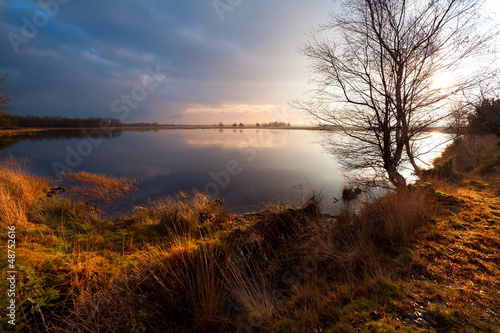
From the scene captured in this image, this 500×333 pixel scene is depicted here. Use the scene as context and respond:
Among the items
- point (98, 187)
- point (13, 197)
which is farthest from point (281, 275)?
point (98, 187)

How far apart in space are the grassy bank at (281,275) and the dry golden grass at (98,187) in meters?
6.10

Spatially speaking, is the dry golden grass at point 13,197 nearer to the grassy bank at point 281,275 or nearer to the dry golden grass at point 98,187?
the grassy bank at point 281,275

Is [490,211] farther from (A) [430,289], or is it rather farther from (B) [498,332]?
(B) [498,332]

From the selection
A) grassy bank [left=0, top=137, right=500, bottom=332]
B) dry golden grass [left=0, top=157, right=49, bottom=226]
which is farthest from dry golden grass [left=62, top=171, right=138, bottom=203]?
grassy bank [left=0, top=137, right=500, bottom=332]

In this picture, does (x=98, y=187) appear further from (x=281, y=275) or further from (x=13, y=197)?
(x=281, y=275)

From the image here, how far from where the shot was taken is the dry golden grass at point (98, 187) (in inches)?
474

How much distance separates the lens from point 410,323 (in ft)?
7.48

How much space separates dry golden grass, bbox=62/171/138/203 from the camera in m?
12.0

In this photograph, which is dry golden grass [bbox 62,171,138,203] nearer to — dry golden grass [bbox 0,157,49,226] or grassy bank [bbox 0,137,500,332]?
dry golden grass [bbox 0,157,49,226]

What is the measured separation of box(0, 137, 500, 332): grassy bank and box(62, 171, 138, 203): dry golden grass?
20.0 feet

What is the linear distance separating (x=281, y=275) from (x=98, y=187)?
1430cm

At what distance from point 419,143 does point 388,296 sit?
7.44 metres

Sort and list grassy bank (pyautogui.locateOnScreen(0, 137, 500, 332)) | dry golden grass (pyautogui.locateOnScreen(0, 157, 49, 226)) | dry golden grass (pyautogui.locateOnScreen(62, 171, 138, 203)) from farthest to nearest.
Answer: dry golden grass (pyautogui.locateOnScreen(62, 171, 138, 203))
dry golden grass (pyautogui.locateOnScreen(0, 157, 49, 226))
grassy bank (pyautogui.locateOnScreen(0, 137, 500, 332))

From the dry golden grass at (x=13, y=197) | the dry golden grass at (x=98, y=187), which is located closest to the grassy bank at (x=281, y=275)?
the dry golden grass at (x=13, y=197)
